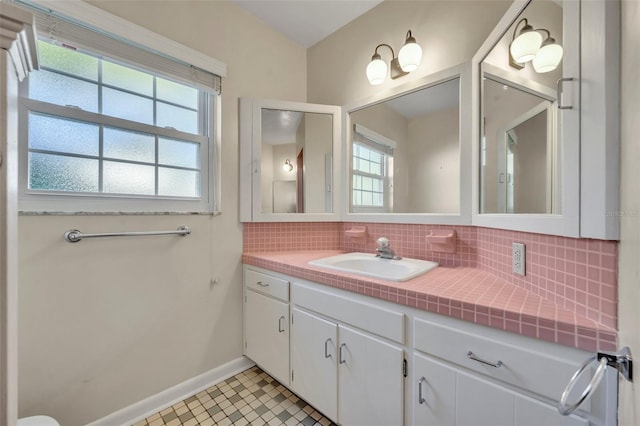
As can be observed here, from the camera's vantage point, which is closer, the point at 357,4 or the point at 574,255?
the point at 574,255

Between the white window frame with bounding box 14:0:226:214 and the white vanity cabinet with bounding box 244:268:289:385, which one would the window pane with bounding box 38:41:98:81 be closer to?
the white window frame with bounding box 14:0:226:214

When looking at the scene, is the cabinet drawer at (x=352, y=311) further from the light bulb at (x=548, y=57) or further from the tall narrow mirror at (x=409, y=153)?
the light bulb at (x=548, y=57)

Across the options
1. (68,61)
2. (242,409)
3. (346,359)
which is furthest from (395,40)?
(242,409)

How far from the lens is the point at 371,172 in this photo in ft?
5.90

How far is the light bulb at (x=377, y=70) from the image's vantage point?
1.65m

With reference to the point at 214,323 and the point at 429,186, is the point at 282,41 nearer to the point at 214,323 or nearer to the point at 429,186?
the point at 429,186

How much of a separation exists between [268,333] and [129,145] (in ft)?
4.43

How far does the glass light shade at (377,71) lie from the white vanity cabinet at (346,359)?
1.38m

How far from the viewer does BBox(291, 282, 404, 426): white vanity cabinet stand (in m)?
1.03

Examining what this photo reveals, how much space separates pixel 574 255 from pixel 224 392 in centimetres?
188

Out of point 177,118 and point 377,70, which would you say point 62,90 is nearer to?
point 177,118

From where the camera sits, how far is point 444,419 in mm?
892

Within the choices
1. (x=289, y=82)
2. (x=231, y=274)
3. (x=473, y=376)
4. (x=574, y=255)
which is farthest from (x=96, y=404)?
(x=289, y=82)

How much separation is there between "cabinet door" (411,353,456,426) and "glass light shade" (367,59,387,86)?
1.58 meters
